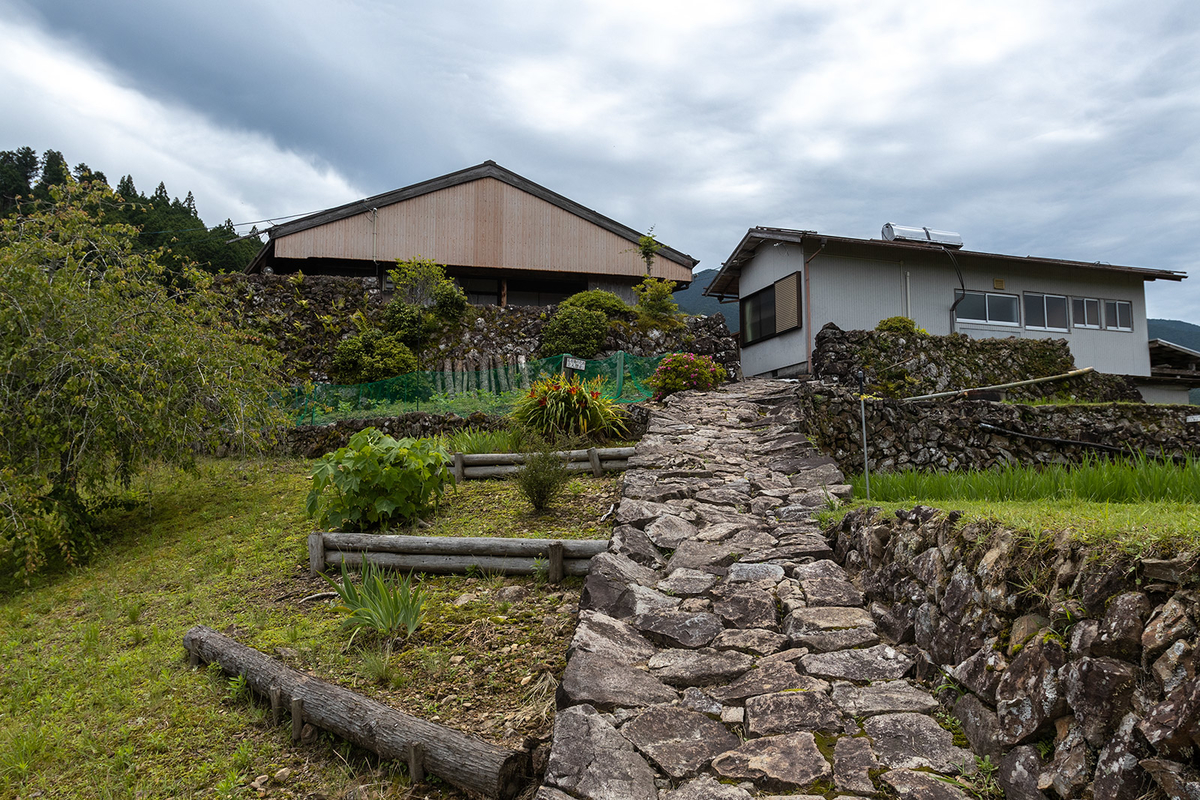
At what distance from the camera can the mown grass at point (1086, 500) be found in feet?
8.61

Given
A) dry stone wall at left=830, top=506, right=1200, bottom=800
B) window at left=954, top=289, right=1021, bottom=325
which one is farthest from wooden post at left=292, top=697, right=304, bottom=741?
window at left=954, top=289, right=1021, bottom=325

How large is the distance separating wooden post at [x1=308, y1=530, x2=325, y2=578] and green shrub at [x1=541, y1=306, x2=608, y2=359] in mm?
9889

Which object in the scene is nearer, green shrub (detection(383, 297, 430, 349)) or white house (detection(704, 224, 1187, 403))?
green shrub (detection(383, 297, 430, 349))

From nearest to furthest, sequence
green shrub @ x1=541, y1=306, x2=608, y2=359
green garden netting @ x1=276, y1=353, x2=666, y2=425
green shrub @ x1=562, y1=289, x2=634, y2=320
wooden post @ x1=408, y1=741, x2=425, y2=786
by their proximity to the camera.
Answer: wooden post @ x1=408, y1=741, x2=425, y2=786, green garden netting @ x1=276, y1=353, x2=666, y2=425, green shrub @ x1=541, y1=306, x2=608, y2=359, green shrub @ x1=562, y1=289, x2=634, y2=320

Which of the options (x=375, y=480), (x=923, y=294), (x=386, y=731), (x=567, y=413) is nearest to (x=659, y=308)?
(x=923, y=294)

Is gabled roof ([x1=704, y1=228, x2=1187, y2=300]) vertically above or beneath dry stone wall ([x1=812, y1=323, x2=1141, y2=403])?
above

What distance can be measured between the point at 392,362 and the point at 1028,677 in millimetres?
15162

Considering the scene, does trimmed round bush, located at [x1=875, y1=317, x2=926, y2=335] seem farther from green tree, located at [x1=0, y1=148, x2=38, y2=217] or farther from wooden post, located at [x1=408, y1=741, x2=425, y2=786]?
green tree, located at [x1=0, y1=148, x2=38, y2=217]

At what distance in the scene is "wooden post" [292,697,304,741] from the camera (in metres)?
4.39

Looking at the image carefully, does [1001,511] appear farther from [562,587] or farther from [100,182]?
[100,182]

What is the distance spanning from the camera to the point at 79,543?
8938 millimetres

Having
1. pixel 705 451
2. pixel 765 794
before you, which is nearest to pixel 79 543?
pixel 705 451

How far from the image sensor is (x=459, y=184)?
73.6 ft

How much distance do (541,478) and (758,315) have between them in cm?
1390
